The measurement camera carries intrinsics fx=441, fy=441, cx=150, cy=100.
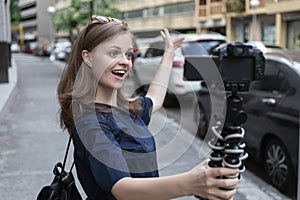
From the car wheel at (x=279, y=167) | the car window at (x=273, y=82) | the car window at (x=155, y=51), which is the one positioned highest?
the car window at (x=155, y=51)

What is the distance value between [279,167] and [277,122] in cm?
51

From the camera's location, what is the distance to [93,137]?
Result: 146 cm

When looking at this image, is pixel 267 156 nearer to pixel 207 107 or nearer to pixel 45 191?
pixel 207 107

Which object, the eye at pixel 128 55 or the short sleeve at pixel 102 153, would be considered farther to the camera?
the eye at pixel 128 55

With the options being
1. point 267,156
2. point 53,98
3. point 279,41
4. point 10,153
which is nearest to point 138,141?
point 267,156

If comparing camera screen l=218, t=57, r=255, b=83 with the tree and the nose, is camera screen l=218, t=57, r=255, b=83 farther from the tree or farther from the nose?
the tree

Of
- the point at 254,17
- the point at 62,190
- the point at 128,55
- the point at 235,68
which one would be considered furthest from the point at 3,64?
the point at 254,17

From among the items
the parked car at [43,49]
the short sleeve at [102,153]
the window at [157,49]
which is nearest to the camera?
the short sleeve at [102,153]

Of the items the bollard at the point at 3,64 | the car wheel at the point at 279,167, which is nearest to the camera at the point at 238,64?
the car wheel at the point at 279,167

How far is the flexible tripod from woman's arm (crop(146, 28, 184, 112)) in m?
0.89

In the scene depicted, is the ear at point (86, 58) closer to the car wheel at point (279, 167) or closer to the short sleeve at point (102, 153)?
the short sleeve at point (102, 153)

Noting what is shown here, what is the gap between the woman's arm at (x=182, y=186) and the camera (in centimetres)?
109

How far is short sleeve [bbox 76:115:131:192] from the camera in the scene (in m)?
1.40

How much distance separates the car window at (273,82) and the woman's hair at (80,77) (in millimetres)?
3885
